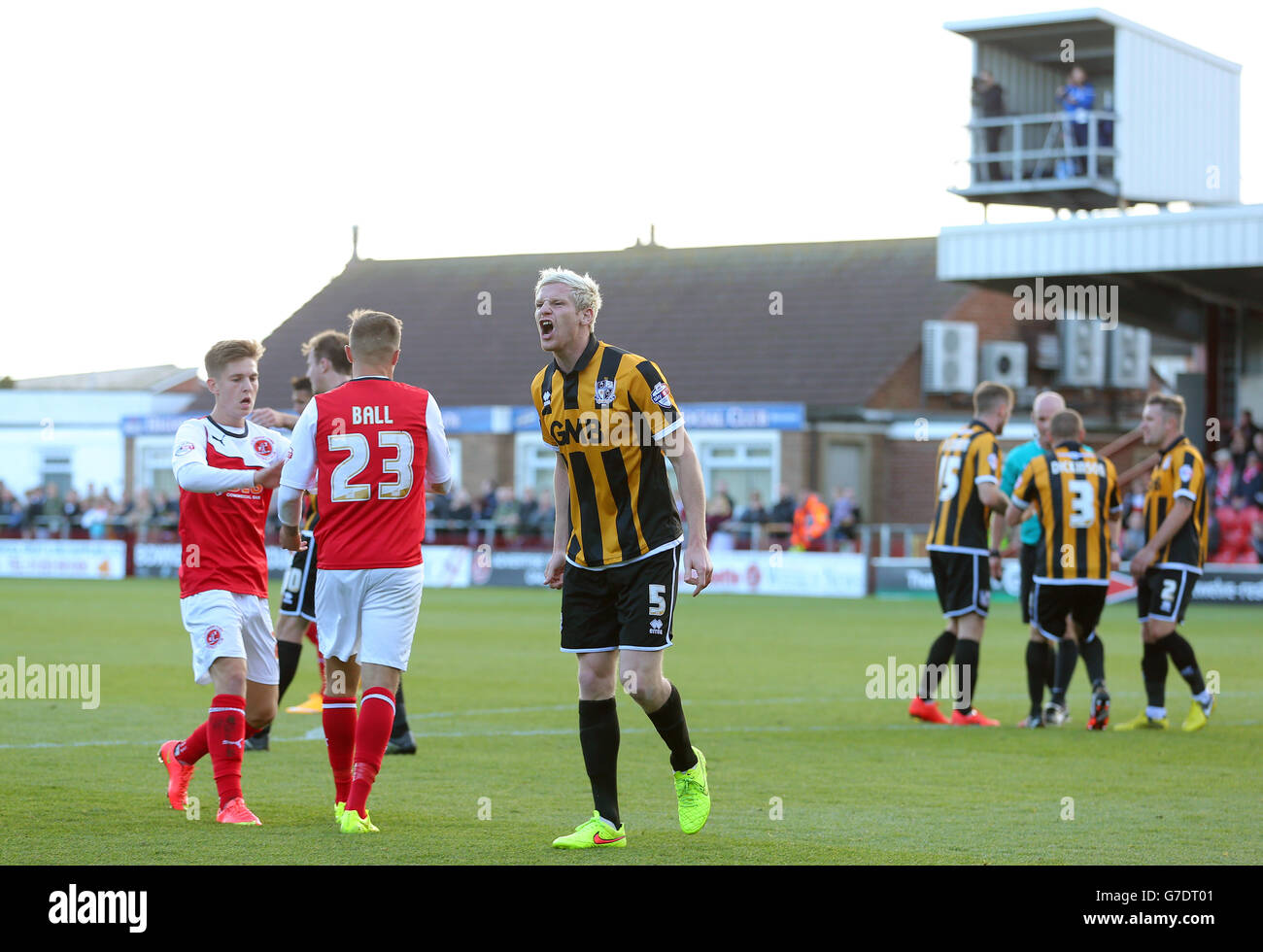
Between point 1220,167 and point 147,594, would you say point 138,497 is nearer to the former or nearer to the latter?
point 147,594

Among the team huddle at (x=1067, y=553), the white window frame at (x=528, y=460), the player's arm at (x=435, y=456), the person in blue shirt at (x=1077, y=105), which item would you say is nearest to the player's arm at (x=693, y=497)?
the player's arm at (x=435, y=456)

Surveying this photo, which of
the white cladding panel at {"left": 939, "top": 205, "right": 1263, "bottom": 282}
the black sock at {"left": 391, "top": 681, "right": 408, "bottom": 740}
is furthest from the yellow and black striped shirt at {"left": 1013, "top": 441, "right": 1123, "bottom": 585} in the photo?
the white cladding panel at {"left": 939, "top": 205, "right": 1263, "bottom": 282}

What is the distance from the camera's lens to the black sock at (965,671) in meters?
11.8

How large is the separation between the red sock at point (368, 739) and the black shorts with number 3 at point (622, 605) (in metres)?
0.74

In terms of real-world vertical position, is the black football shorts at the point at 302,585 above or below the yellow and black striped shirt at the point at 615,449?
below

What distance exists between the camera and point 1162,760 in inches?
391

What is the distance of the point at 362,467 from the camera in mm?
6879

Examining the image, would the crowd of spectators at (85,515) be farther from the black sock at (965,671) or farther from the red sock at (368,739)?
the red sock at (368,739)

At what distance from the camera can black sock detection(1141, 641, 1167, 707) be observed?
1165cm

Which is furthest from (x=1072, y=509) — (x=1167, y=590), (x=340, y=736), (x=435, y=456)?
(x=340, y=736)

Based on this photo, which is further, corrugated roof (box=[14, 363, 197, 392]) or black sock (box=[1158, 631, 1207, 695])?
corrugated roof (box=[14, 363, 197, 392])

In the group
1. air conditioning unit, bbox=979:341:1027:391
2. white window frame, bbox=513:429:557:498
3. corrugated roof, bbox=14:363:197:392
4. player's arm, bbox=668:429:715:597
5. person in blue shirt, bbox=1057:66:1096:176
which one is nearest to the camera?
player's arm, bbox=668:429:715:597

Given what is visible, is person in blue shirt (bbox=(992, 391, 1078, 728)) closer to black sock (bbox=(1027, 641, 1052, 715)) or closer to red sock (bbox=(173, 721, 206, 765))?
black sock (bbox=(1027, 641, 1052, 715))
